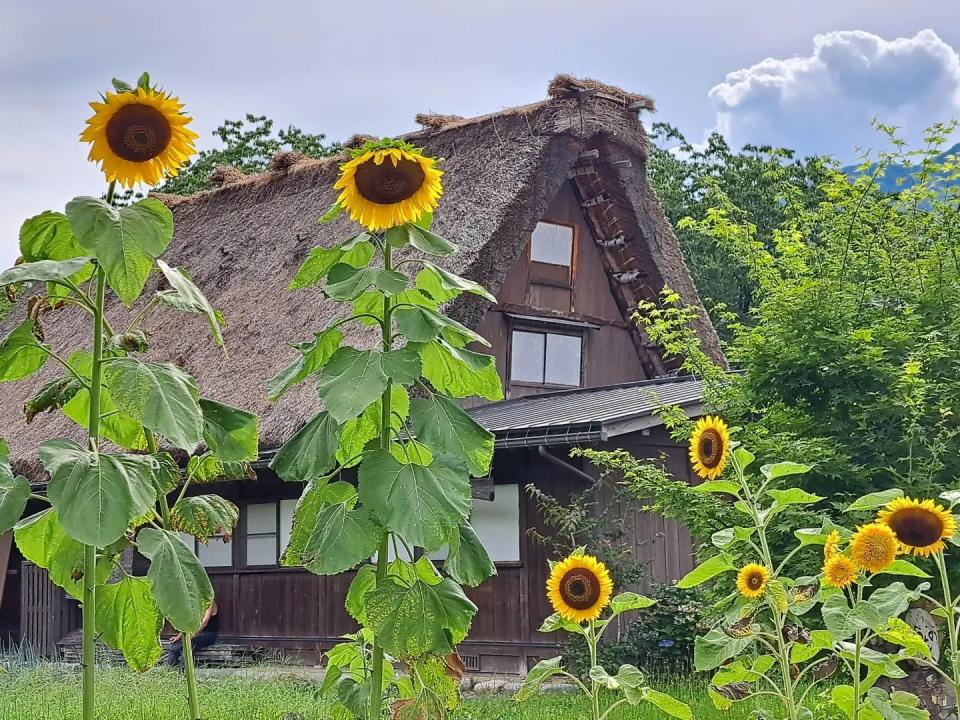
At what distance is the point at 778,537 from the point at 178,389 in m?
4.22

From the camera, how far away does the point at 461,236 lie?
11.8 metres

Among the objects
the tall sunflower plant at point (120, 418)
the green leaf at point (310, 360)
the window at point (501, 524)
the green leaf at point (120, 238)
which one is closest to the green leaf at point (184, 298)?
the tall sunflower plant at point (120, 418)

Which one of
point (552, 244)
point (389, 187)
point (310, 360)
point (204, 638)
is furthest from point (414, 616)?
point (204, 638)

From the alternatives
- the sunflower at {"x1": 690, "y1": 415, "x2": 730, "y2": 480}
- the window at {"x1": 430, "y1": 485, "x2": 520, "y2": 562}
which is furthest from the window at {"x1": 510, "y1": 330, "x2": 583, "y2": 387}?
the sunflower at {"x1": 690, "y1": 415, "x2": 730, "y2": 480}

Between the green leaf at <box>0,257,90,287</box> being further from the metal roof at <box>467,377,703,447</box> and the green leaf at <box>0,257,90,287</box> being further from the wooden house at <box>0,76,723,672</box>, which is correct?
the wooden house at <box>0,76,723,672</box>

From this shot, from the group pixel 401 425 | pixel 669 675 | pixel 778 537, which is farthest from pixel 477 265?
pixel 401 425

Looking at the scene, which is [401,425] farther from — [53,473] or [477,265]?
[477,265]

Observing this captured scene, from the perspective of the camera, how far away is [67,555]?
257cm

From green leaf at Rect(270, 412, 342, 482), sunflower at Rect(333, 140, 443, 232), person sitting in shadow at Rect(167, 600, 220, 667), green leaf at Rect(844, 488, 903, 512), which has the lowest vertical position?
person sitting in shadow at Rect(167, 600, 220, 667)

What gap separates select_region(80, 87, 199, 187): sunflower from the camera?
2607 mm

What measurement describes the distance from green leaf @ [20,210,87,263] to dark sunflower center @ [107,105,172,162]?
0.68 feet

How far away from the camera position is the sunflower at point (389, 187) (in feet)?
9.07

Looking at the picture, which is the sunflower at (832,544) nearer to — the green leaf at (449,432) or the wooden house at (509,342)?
the green leaf at (449,432)

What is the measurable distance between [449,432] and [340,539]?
0.33 meters
